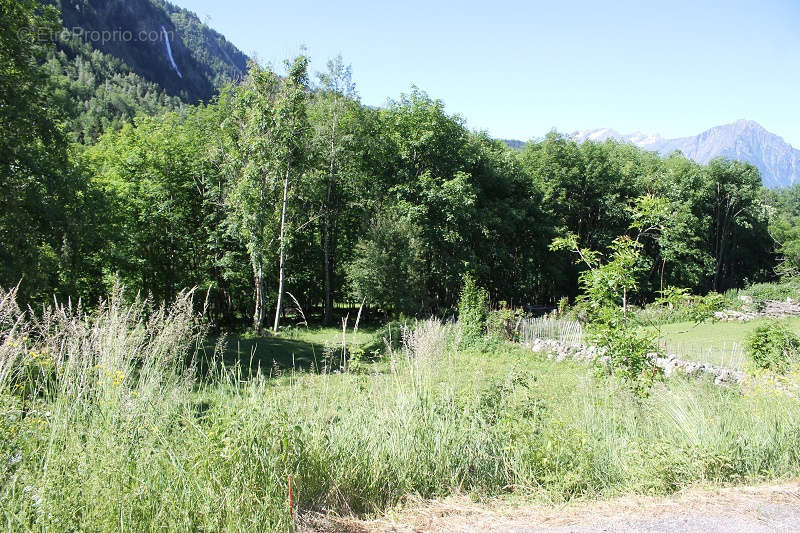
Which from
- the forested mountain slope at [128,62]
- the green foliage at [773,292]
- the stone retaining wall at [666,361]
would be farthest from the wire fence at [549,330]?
the forested mountain slope at [128,62]

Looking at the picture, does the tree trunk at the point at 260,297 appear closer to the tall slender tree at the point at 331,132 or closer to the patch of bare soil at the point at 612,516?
the tall slender tree at the point at 331,132

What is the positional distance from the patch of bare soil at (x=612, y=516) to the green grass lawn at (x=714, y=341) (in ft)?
27.4

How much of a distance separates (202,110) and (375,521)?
25458mm

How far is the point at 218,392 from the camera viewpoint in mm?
3537

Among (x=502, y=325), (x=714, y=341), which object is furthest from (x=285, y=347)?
(x=714, y=341)

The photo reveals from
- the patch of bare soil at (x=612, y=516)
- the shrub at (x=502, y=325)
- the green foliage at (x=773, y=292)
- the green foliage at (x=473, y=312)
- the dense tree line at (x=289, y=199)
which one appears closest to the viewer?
the patch of bare soil at (x=612, y=516)

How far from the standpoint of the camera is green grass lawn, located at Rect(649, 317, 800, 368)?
11.8m

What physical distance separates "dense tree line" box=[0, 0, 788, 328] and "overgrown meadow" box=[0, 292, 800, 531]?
913 centimetres

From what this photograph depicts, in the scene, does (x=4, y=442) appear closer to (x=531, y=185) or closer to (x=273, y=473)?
(x=273, y=473)

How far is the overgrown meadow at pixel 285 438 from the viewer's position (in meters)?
2.51

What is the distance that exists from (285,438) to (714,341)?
19.1 meters

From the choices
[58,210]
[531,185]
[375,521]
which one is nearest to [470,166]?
[531,185]

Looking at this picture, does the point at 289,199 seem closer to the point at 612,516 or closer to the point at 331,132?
the point at 331,132

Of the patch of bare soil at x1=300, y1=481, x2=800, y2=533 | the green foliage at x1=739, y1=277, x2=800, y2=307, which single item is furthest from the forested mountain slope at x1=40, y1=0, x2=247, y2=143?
the green foliage at x1=739, y1=277, x2=800, y2=307
